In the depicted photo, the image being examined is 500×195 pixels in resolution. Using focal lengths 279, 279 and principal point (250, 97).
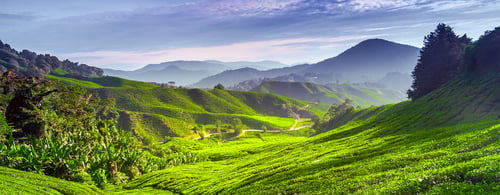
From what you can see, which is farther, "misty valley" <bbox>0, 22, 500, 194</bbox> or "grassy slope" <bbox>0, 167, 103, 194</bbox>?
"grassy slope" <bbox>0, 167, 103, 194</bbox>

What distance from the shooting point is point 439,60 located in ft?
317

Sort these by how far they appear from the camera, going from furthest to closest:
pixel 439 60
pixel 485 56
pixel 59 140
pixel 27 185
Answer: pixel 439 60 < pixel 485 56 < pixel 59 140 < pixel 27 185

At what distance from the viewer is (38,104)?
167ft

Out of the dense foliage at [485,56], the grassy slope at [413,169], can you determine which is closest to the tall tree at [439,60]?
the dense foliage at [485,56]

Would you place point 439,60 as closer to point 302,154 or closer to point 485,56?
point 485,56

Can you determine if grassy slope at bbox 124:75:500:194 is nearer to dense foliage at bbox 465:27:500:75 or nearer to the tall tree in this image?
dense foliage at bbox 465:27:500:75

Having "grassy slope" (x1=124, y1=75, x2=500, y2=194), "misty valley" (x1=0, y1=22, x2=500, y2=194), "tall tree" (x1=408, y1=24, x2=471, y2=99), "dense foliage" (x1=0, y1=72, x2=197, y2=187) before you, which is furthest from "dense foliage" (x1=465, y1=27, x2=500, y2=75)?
"dense foliage" (x1=0, y1=72, x2=197, y2=187)

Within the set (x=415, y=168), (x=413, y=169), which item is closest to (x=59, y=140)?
(x=413, y=169)

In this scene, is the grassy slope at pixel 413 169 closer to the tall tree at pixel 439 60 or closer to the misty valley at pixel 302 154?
the misty valley at pixel 302 154

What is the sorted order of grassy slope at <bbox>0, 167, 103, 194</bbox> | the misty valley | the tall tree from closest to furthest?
the misty valley, grassy slope at <bbox>0, 167, 103, 194</bbox>, the tall tree

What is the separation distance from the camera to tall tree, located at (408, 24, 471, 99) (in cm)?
9294

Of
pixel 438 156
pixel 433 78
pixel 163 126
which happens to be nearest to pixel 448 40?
pixel 433 78

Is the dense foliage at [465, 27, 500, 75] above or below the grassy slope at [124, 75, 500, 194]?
above

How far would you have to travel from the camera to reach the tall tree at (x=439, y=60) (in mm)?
92938
